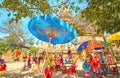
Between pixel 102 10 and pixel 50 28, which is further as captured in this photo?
pixel 102 10

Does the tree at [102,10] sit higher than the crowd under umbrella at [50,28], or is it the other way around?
the tree at [102,10]

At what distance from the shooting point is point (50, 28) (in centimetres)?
1154

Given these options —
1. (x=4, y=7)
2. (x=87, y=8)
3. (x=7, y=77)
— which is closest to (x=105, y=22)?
(x=87, y=8)

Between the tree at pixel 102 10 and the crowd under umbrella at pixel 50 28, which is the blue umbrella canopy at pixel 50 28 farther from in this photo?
the tree at pixel 102 10

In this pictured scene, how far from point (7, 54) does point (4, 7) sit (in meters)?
37.4

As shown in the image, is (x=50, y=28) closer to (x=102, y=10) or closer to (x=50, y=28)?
(x=50, y=28)

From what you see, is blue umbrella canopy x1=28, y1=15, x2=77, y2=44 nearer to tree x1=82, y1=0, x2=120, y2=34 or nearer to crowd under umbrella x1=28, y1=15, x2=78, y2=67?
crowd under umbrella x1=28, y1=15, x2=78, y2=67

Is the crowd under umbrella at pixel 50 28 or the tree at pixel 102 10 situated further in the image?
the tree at pixel 102 10

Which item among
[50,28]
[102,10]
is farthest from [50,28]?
[102,10]

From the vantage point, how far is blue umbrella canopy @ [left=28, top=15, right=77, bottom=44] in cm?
1134

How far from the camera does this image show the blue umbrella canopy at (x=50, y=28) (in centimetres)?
1134

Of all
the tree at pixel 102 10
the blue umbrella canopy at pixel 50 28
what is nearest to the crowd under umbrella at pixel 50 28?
the blue umbrella canopy at pixel 50 28

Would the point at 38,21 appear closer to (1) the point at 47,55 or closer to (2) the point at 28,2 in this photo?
(1) the point at 47,55

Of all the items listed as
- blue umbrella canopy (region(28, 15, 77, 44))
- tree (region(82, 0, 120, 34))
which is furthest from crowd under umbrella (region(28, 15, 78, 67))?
tree (region(82, 0, 120, 34))
